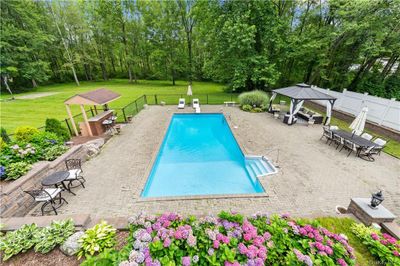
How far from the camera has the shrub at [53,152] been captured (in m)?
6.30

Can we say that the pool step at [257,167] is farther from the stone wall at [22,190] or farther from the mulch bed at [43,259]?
the stone wall at [22,190]

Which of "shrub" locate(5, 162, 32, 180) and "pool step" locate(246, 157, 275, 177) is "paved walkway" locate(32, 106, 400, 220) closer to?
"pool step" locate(246, 157, 275, 177)

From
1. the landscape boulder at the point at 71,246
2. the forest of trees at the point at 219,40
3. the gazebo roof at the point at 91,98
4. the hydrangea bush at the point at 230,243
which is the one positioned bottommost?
the landscape boulder at the point at 71,246

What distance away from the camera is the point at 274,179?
6.15m

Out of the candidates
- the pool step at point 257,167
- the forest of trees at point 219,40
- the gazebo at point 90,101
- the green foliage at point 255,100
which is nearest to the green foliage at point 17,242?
the pool step at point 257,167

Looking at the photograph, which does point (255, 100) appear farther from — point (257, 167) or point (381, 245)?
point (381, 245)

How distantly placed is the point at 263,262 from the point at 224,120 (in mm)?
10961

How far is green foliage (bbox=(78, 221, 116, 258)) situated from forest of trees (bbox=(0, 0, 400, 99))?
16679 mm

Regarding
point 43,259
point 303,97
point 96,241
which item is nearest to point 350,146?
point 303,97

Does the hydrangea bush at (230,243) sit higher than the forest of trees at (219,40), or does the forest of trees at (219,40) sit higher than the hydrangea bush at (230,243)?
the forest of trees at (219,40)

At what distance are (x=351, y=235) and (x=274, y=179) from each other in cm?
257

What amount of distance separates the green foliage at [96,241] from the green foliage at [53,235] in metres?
0.45

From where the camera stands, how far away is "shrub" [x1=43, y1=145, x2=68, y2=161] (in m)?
6.30

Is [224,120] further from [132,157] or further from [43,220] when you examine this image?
[43,220]
